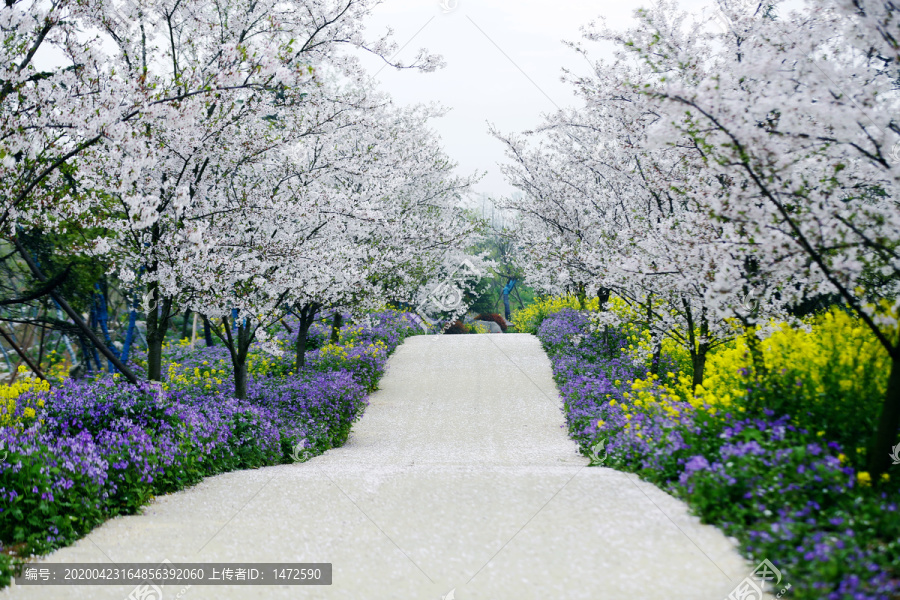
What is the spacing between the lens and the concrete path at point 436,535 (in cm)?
322

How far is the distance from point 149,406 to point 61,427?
0.77 metres

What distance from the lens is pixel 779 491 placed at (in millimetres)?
3494

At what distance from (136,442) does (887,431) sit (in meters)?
5.69

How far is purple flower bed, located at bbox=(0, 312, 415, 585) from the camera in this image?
4.12m

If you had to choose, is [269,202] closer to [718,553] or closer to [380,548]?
[380,548]

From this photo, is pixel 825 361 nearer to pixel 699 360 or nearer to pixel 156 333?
pixel 699 360

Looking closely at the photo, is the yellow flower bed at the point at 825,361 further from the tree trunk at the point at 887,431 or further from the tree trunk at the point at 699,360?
the tree trunk at the point at 699,360

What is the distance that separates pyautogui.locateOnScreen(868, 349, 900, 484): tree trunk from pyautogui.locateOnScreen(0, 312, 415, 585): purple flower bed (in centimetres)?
520

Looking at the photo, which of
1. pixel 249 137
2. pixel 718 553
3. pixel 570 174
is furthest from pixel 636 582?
pixel 570 174

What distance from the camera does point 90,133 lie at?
4656 millimetres
